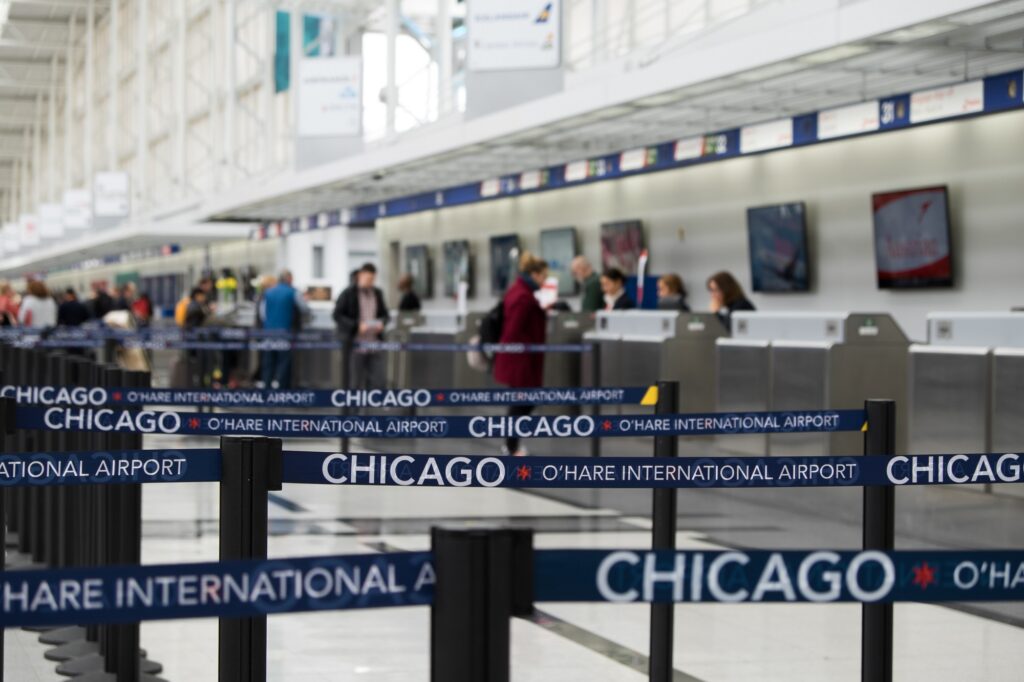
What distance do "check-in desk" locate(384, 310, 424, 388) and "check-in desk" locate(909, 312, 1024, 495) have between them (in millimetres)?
10085

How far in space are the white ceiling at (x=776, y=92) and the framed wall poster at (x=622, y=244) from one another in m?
1.14

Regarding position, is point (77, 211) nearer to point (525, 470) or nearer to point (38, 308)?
point (38, 308)

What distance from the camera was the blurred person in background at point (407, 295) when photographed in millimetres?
21611

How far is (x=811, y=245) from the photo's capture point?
16172 mm

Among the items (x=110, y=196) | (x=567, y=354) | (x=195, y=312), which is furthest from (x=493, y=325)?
(x=110, y=196)

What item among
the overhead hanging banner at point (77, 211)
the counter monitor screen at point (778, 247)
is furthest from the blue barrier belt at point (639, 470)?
the overhead hanging banner at point (77, 211)

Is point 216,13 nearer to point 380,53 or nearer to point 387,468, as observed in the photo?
point 380,53

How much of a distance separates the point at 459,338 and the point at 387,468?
14987 millimetres

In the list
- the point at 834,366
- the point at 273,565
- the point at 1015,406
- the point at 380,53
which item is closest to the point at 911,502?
the point at 1015,406

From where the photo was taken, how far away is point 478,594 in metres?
2.23

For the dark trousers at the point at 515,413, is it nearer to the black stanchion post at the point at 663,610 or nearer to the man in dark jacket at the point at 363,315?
the man in dark jacket at the point at 363,315

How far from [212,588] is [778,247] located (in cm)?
1467

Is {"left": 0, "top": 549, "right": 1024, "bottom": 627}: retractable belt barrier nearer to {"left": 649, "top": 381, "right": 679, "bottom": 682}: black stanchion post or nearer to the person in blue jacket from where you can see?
{"left": 649, "top": 381, "right": 679, "bottom": 682}: black stanchion post

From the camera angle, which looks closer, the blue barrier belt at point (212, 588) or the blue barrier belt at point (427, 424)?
the blue barrier belt at point (212, 588)
